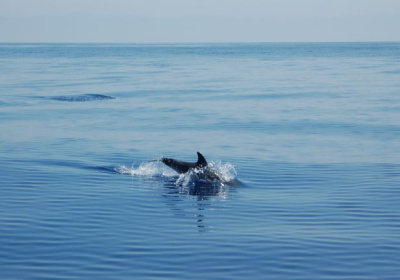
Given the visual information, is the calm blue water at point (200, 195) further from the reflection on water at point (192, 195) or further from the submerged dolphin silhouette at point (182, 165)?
the submerged dolphin silhouette at point (182, 165)

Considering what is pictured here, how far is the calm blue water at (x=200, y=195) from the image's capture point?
12.0 m

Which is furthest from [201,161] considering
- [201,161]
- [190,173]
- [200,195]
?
[200,195]

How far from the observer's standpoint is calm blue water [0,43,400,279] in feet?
39.2

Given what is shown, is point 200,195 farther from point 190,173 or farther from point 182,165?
point 182,165

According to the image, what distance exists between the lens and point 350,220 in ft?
48.7

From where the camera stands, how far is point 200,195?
58.1 feet

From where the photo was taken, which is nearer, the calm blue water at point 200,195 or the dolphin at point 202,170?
the calm blue water at point 200,195

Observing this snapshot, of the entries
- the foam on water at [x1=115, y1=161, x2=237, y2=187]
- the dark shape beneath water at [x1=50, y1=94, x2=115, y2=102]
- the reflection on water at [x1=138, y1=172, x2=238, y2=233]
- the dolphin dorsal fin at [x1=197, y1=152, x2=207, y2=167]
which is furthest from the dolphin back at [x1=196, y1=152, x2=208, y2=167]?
the dark shape beneath water at [x1=50, y1=94, x2=115, y2=102]

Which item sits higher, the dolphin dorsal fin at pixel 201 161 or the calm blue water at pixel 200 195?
the dolphin dorsal fin at pixel 201 161

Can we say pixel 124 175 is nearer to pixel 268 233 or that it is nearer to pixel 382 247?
pixel 268 233

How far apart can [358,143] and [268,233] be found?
1402cm

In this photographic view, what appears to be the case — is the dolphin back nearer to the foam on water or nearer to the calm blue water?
the foam on water

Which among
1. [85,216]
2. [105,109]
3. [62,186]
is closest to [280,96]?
[105,109]

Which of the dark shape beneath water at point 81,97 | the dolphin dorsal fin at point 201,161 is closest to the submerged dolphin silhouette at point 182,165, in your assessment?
the dolphin dorsal fin at point 201,161
